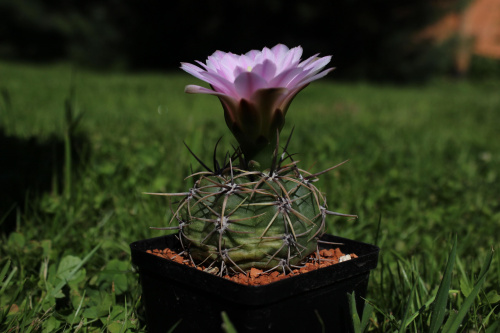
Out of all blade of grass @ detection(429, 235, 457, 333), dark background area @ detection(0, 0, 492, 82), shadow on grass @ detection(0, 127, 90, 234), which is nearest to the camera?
blade of grass @ detection(429, 235, 457, 333)

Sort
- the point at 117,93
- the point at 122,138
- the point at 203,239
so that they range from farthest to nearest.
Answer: the point at 117,93 → the point at 122,138 → the point at 203,239

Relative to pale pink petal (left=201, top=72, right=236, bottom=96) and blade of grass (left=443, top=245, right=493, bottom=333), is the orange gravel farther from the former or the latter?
pale pink petal (left=201, top=72, right=236, bottom=96)

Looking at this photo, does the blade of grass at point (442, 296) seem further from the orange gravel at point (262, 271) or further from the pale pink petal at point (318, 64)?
the pale pink petal at point (318, 64)

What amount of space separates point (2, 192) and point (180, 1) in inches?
480

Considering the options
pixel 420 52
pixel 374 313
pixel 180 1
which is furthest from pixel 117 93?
pixel 420 52

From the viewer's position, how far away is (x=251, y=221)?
3.51ft

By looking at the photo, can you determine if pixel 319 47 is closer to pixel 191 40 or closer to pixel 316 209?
pixel 191 40

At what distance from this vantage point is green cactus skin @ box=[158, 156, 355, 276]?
1.07m

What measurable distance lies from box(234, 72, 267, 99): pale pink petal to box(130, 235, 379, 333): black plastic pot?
0.36 metres

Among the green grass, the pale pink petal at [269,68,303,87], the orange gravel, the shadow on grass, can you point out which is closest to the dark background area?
the green grass

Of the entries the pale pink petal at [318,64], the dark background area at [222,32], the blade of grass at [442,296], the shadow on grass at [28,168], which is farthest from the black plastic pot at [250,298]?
the dark background area at [222,32]

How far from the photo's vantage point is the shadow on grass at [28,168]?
2.05 m

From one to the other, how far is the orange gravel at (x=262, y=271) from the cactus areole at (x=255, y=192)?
2 cm

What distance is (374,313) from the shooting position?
4.58 ft
